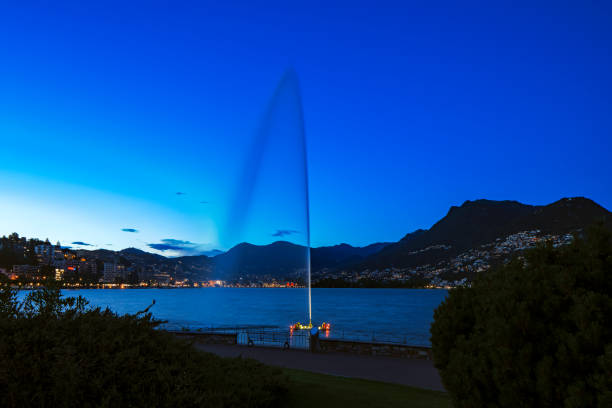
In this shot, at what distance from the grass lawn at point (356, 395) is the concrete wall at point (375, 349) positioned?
6.28m

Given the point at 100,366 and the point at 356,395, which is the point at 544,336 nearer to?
the point at 356,395

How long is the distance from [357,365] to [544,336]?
42.3 feet

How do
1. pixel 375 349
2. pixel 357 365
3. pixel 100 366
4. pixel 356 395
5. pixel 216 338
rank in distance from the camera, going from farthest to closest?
pixel 216 338 < pixel 375 349 < pixel 357 365 < pixel 356 395 < pixel 100 366

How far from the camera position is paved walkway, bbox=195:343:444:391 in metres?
14.5

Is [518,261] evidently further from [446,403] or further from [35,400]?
[35,400]

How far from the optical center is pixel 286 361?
17953 millimetres

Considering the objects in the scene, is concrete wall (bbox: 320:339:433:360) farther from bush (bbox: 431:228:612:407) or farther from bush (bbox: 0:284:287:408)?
bush (bbox: 431:228:612:407)

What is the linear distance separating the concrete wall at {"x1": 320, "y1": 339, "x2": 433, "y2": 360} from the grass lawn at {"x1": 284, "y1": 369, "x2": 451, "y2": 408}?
628cm

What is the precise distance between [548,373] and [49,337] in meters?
7.06

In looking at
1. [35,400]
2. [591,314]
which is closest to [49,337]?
[35,400]

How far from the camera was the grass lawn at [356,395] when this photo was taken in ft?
31.1

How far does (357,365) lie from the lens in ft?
55.8

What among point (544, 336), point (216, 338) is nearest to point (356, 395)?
point (544, 336)

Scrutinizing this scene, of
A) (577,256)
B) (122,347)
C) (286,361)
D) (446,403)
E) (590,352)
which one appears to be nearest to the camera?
(590,352)
